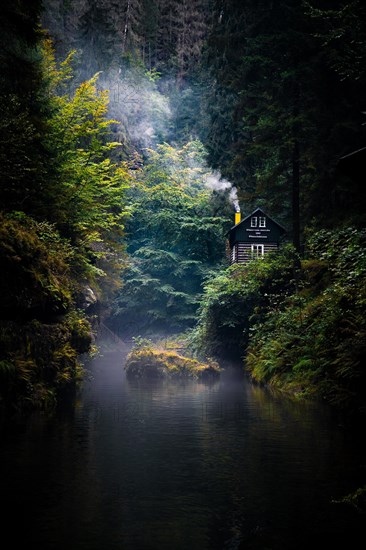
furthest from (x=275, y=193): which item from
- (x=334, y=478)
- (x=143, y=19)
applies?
(x=143, y=19)

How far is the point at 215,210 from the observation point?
45188 mm

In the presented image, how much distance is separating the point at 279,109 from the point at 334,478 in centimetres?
2455

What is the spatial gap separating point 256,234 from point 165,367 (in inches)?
706

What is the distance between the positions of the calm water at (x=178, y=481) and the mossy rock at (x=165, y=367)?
1677cm

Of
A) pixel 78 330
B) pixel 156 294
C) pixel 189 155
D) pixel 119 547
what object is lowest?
pixel 119 547

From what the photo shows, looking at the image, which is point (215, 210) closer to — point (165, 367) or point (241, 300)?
point (241, 300)

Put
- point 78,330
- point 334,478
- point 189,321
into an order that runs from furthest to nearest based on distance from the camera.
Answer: point 189,321 → point 78,330 → point 334,478

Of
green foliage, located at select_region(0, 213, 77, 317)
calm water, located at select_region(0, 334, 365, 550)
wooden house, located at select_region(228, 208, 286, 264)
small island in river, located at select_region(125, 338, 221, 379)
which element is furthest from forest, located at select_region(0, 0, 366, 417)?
calm water, located at select_region(0, 334, 365, 550)

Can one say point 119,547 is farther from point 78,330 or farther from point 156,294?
point 156,294

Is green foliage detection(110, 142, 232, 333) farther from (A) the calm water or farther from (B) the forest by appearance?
(A) the calm water

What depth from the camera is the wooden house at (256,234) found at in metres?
46.6

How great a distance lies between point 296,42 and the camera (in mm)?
28656

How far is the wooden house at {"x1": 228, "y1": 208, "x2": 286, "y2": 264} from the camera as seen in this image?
1834 inches

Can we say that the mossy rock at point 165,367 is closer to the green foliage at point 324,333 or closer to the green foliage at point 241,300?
the green foliage at point 241,300
